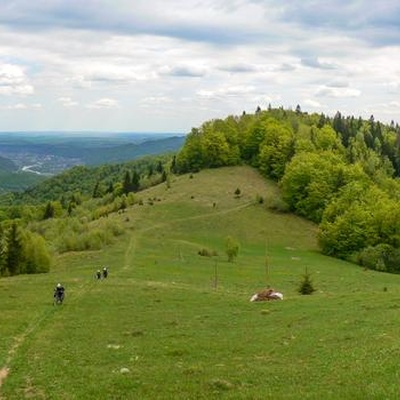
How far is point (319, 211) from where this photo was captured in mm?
128750

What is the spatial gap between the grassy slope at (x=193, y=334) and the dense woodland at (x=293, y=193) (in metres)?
12.7

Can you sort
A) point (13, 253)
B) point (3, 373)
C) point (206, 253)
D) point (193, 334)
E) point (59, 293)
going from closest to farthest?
point (3, 373), point (193, 334), point (59, 293), point (13, 253), point (206, 253)

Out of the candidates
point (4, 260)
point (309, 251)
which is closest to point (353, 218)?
point (309, 251)

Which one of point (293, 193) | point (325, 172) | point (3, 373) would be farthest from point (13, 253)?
point (325, 172)

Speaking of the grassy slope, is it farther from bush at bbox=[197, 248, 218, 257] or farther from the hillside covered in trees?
the hillside covered in trees

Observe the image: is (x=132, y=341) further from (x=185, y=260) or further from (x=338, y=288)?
(x=185, y=260)

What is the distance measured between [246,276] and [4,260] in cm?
3163

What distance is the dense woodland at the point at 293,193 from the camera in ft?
309

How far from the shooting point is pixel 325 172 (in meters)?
134

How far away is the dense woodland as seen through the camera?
94125 millimetres

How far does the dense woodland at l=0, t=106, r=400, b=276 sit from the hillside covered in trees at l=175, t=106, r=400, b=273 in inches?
7.3

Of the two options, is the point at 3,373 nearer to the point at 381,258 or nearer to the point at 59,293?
the point at 59,293

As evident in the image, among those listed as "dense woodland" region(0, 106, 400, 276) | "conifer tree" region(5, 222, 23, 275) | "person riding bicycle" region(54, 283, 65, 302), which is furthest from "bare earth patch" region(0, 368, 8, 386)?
"conifer tree" region(5, 222, 23, 275)

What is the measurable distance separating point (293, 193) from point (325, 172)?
337 inches
